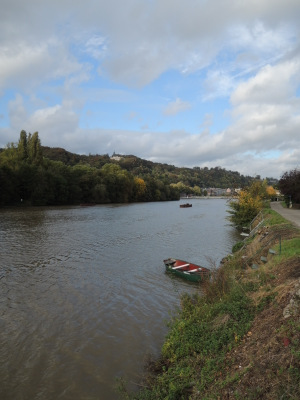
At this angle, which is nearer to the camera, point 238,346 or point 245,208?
Result: point 238,346

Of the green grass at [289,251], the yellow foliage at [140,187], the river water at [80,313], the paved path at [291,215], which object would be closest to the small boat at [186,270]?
the river water at [80,313]

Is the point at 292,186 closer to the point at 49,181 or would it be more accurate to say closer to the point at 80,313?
the point at 80,313

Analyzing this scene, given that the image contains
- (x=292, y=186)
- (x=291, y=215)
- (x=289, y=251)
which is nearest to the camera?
(x=289, y=251)

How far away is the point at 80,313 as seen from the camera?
12023 millimetres

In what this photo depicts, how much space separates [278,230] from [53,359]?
1539 centimetres

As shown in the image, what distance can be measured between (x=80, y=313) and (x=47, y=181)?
213 feet

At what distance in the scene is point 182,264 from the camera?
18422mm

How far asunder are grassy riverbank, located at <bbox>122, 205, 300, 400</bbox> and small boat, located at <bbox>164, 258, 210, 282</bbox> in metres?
5.62

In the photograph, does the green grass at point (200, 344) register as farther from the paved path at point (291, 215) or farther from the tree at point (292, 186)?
the tree at point (292, 186)

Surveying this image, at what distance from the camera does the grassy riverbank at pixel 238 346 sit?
515cm

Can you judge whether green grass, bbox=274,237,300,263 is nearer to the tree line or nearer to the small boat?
the small boat

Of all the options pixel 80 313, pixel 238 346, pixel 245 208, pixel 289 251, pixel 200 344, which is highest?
pixel 245 208

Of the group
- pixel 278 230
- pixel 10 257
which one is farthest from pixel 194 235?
pixel 10 257

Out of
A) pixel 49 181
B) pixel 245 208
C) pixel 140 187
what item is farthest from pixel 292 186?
pixel 140 187
